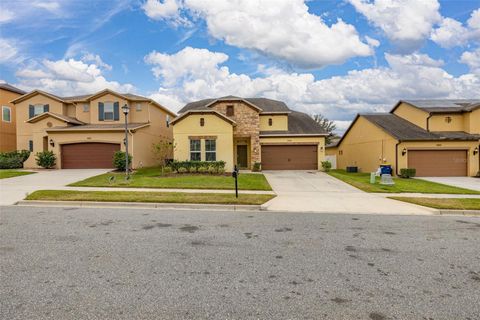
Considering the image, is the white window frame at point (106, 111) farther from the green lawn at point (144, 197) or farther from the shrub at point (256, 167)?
the green lawn at point (144, 197)

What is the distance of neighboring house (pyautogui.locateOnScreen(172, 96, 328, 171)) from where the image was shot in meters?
21.2

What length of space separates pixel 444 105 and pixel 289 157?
1456 cm

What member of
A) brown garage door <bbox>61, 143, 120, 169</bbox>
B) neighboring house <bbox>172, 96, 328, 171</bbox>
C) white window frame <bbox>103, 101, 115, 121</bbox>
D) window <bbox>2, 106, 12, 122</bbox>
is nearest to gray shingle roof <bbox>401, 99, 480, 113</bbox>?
neighboring house <bbox>172, 96, 328, 171</bbox>

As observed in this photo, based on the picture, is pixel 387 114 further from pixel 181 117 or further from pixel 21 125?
pixel 21 125

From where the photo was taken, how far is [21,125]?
83.8ft

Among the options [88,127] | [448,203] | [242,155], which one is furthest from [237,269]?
[88,127]

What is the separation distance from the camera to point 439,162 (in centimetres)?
2133

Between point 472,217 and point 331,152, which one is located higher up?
point 331,152

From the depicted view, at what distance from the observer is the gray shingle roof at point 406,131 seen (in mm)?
21145

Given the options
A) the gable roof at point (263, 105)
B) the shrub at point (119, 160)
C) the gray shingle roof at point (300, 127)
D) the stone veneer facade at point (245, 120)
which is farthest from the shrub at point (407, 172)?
the shrub at point (119, 160)

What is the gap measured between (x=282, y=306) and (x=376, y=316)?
107cm

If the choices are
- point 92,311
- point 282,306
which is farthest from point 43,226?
point 282,306

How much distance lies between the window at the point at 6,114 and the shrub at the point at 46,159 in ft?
33.4

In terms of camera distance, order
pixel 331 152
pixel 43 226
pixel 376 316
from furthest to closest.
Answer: pixel 331 152
pixel 43 226
pixel 376 316
